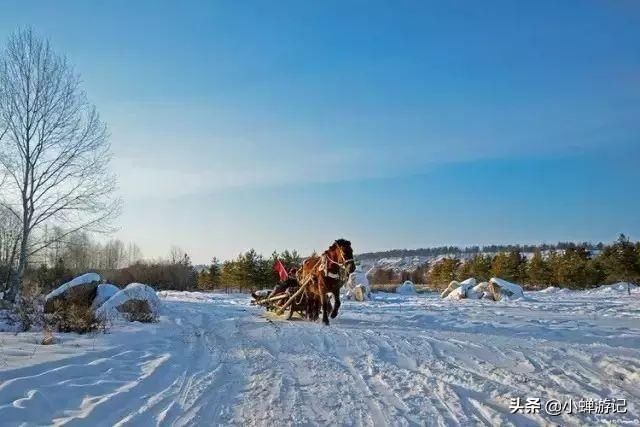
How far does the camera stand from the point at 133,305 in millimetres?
14945

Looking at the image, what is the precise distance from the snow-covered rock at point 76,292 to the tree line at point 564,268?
42.9m

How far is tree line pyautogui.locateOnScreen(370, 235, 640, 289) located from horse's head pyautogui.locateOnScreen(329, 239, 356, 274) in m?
39.8

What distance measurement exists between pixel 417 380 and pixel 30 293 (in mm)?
13577

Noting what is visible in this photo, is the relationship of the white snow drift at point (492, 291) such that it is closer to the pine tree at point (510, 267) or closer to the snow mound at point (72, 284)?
the snow mound at point (72, 284)

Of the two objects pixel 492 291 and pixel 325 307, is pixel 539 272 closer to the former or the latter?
pixel 492 291

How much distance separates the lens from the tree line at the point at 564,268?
43781mm

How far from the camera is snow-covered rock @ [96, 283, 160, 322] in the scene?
45.2 ft

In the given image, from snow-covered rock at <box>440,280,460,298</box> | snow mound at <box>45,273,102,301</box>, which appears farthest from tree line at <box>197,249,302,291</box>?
snow mound at <box>45,273,102,301</box>

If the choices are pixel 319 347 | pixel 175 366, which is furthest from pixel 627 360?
pixel 175 366

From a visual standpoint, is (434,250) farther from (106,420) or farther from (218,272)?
(106,420)

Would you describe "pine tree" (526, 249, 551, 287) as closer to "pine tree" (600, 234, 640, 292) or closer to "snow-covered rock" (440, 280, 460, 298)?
"pine tree" (600, 234, 640, 292)

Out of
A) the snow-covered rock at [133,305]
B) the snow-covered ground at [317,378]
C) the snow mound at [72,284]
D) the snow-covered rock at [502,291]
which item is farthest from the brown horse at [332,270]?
the snow-covered rock at [502,291]

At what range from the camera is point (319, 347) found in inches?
336

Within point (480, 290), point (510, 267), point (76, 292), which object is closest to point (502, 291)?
point (480, 290)
